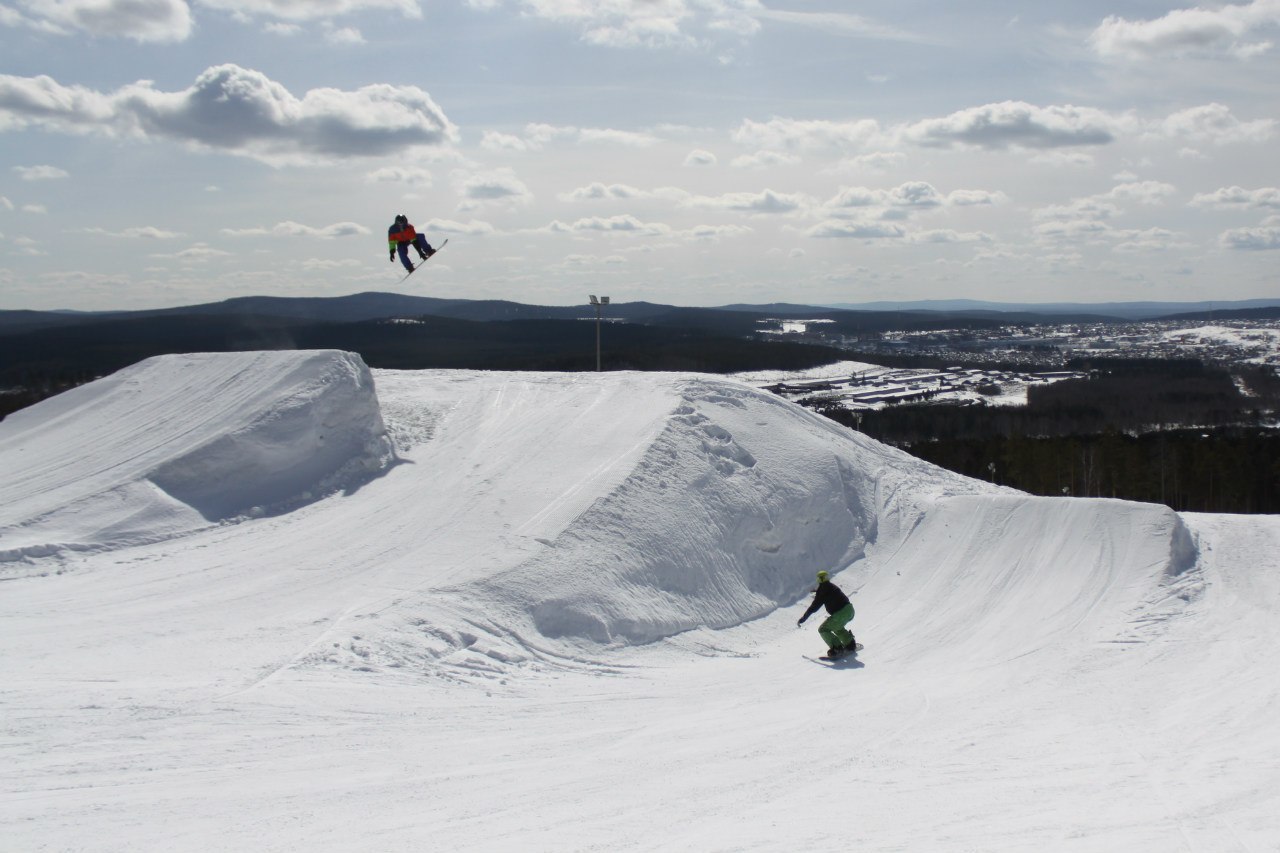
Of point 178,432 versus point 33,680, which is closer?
point 33,680

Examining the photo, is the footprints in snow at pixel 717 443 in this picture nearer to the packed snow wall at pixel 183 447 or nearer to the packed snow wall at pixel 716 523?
the packed snow wall at pixel 716 523

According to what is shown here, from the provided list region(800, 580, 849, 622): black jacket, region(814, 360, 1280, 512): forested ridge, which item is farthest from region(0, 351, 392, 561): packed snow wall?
region(814, 360, 1280, 512): forested ridge

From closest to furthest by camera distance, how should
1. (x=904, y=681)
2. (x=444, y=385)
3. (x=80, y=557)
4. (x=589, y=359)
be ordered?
(x=904, y=681)
(x=80, y=557)
(x=444, y=385)
(x=589, y=359)

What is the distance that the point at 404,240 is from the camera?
21000mm

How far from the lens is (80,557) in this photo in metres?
14.1

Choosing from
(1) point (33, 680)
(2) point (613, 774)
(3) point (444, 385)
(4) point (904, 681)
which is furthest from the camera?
(3) point (444, 385)

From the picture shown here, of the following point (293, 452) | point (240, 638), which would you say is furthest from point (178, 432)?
point (240, 638)

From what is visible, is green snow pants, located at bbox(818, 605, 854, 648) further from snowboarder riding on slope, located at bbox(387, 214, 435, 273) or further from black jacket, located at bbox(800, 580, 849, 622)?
snowboarder riding on slope, located at bbox(387, 214, 435, 273)

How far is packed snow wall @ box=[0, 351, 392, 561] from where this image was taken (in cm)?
1536

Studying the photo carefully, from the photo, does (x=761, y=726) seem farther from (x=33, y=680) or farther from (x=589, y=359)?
(x=589, y=359)

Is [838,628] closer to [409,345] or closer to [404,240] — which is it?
[404,240]

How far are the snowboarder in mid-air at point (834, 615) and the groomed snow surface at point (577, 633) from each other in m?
0.37

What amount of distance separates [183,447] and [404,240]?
670cm

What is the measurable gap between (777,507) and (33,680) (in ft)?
42.9
